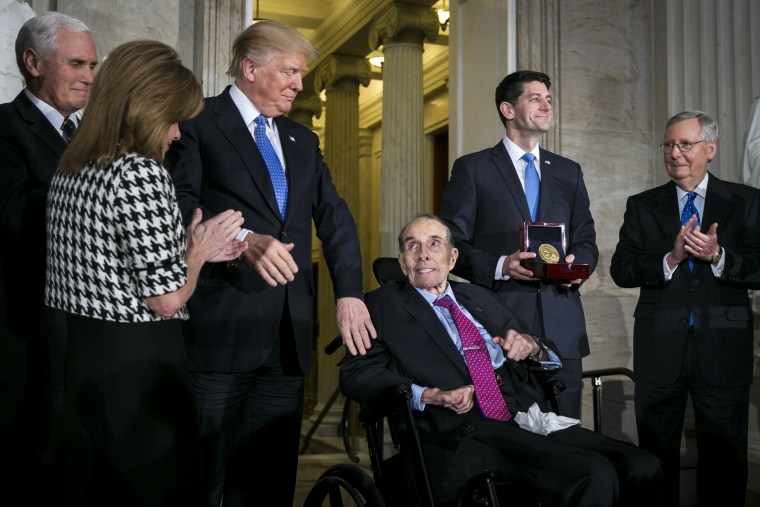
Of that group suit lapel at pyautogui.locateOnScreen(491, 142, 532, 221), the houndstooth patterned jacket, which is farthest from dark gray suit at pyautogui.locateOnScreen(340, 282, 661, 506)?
the houndstooth patterned jacket

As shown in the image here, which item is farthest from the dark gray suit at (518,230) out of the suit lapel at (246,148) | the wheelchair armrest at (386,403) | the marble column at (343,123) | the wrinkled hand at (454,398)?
the marble column at (343,123)

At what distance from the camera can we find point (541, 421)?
318 cm

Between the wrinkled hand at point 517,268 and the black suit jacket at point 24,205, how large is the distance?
1769 millimetres

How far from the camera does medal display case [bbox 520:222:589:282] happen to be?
356 centimetres

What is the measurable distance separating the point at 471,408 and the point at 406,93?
6577 millimetres

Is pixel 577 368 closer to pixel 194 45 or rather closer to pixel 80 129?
pixel 80 129

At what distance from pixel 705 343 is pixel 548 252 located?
39.8 inches

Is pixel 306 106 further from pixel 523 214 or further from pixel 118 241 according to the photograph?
pixel 118 241

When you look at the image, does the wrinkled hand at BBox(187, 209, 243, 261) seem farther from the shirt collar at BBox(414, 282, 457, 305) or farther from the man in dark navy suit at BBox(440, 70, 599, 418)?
the man in dark navy suit at BBox(440, 70, 599, 418)

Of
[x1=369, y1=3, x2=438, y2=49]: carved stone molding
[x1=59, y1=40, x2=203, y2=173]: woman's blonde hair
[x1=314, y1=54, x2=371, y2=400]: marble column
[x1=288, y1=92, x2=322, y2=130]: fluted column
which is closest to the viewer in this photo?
[x1=59, y1=40, x2=203, y2=173]: woman's blonde hair

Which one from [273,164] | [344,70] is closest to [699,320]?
[273,164]

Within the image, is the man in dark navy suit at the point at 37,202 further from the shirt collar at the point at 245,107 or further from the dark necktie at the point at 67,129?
the shirt collar at the point at 245,107

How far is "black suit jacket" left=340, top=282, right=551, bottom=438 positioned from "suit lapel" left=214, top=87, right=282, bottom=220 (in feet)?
1.94

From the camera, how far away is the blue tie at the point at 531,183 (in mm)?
4074
